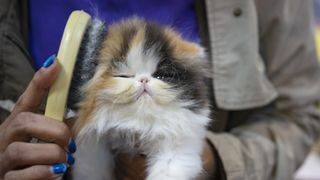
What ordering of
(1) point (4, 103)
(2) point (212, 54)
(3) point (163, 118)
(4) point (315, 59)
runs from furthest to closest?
(4) point (315, 59), (2) point (212, 54), (1) point (4, 103), (3) point (163, 118)

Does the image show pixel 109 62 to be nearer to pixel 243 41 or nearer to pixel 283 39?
pixel 243 41

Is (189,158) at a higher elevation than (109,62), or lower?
lower

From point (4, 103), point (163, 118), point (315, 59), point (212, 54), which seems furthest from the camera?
point (315, 59)

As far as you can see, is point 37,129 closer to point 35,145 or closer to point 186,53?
point 35,145

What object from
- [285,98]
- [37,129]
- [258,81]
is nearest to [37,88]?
[37,129]

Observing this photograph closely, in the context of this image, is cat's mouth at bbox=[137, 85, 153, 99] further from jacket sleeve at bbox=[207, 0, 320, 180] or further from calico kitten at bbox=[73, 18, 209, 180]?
jacket sleeve at bbox=[207, 0, 320, 180]

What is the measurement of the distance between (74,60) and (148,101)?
0.09 metres

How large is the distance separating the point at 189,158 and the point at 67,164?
0.44ft

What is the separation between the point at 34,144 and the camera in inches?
20.0

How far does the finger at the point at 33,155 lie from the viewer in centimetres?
49

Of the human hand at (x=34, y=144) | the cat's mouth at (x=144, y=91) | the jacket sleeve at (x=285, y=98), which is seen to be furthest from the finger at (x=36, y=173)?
the jacket sleeve at (x=285, y=98)

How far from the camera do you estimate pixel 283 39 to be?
86cm

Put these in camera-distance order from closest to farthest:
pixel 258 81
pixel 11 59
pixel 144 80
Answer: pixel 144 80 < pixel 11 59 < pixel 258 81

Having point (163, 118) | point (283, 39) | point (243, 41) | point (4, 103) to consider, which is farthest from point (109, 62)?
point (283, 39)
